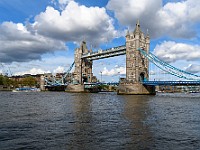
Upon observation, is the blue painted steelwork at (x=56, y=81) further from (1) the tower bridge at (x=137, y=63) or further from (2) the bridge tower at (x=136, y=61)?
(2) the bridge tower at (x=136, y=61)

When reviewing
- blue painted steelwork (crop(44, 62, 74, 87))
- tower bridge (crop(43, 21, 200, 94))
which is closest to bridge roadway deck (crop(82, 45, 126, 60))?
tower bridge (crop(43, 21, 200, 94))

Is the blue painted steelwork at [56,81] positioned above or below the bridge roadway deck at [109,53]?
below

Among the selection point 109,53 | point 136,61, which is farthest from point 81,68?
point 136,61

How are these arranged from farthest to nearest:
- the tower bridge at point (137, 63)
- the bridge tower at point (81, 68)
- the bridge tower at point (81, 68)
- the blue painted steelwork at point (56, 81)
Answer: the blue painted steelwork at point (56, 81) → the bridge tower at point (81, 68) → the bridge tower at point (81, 68) → the tower bridge at point (137, 63)

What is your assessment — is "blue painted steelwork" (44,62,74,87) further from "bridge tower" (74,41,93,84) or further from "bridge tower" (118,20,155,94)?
"bridge tower" (118,20,155,94)

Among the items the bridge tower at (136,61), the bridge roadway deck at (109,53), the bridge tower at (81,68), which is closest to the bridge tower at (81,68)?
the bridge tower at (81,68)

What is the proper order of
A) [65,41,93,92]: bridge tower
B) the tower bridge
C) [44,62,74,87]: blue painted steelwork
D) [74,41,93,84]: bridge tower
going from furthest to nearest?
A: [44,62,74,87]: blue painted steelwork < [74,41,93,84]: bridge tower < [65,41,93,92]: bridge tower < the tower bridge

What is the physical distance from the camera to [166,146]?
13.8 meters

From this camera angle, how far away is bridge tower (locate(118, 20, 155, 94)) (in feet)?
309

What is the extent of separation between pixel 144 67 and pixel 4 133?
285 feet

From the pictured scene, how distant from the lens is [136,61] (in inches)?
3834

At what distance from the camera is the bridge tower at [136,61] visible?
3705 inches

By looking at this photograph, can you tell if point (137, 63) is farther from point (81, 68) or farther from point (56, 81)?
point (56, 81)

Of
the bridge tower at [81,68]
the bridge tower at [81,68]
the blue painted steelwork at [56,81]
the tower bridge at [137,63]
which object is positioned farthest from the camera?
the blue painted steelwork at [56,81]
